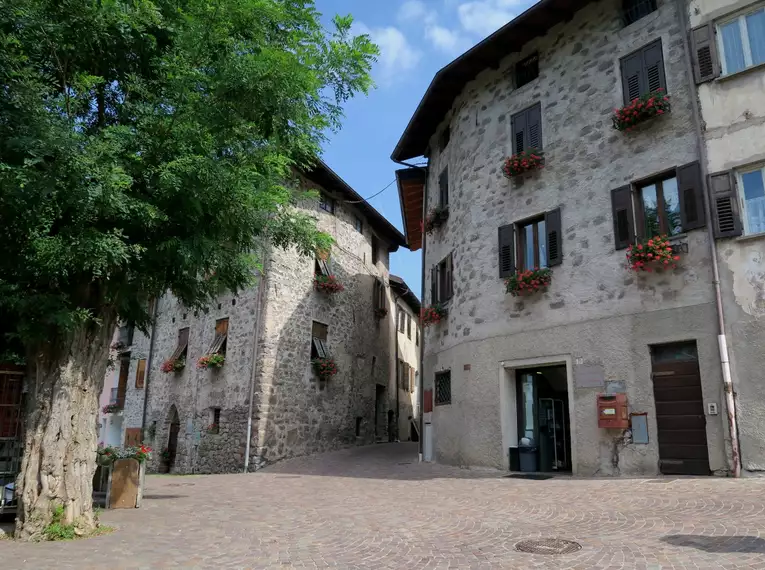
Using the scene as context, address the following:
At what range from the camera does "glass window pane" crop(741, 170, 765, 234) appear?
9.89m

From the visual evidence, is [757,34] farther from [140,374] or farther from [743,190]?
[140,374]

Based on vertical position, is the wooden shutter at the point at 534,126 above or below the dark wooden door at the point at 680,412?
above

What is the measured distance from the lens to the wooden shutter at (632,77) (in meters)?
11.8

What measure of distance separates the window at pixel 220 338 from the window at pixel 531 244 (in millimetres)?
9890

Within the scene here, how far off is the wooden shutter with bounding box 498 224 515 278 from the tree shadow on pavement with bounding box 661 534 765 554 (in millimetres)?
7767

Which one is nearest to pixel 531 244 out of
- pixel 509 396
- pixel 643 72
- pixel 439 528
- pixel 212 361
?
pixel 509 396

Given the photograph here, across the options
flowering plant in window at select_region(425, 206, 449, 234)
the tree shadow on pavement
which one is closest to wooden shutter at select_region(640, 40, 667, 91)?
flowering plant in window at select_region(425, 206, 449, 234)

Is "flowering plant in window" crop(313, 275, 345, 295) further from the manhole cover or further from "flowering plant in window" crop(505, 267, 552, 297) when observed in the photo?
the manhole cover

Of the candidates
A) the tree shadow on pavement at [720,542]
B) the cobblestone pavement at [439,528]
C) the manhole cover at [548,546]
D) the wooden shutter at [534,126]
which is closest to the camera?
the tree shadow on pavement at [720,542]

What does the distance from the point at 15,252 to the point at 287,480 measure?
8.30 metres

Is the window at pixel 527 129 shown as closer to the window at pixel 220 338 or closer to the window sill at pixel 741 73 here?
the window sill at pixel 741 73

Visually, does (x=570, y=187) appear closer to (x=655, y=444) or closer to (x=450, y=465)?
(x=655, y=444)

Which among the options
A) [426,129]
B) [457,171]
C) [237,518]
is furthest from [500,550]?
[426,129]

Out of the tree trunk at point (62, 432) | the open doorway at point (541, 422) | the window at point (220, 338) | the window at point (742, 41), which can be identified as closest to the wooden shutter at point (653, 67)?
the window at point (742, 41)
